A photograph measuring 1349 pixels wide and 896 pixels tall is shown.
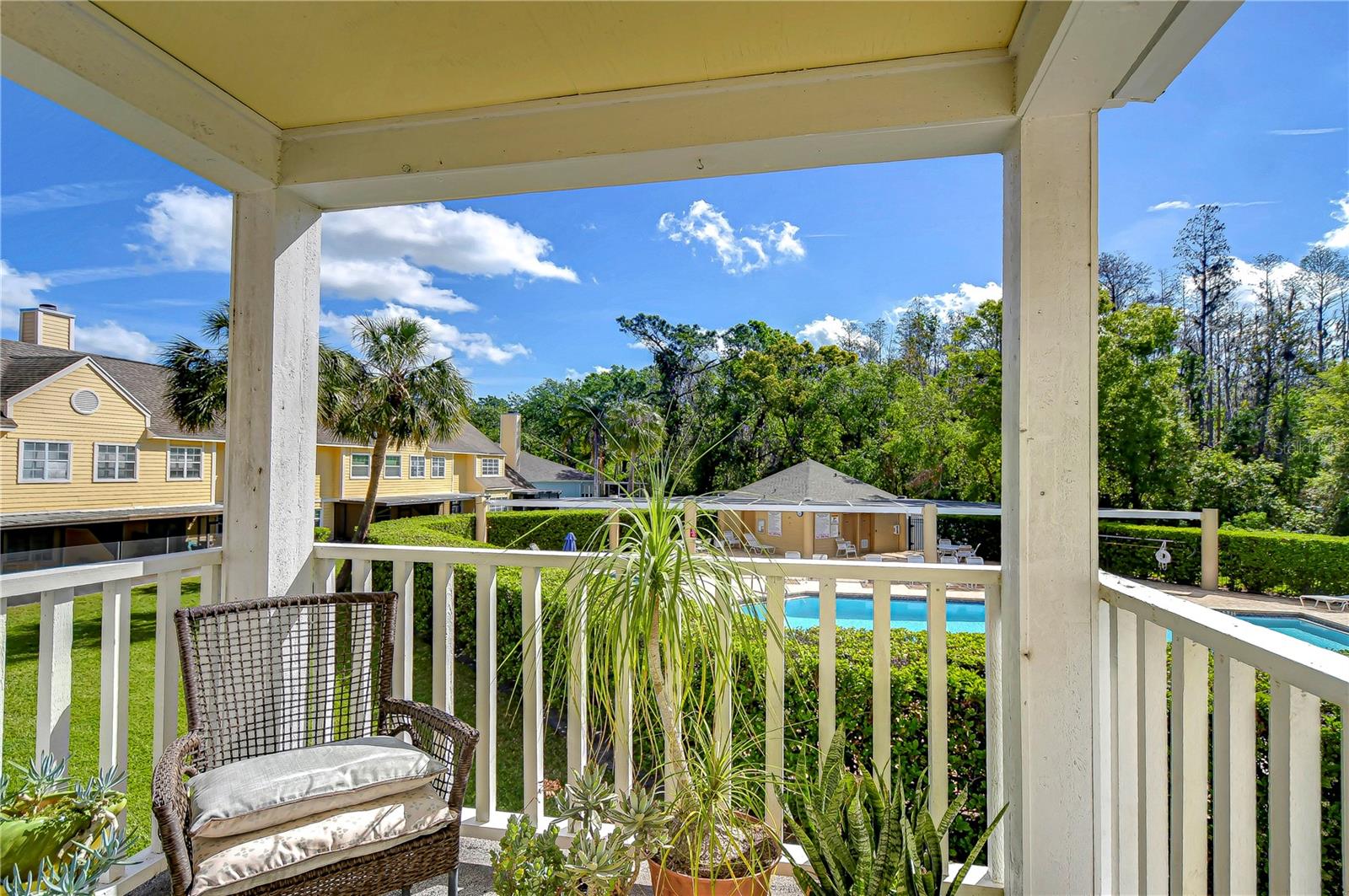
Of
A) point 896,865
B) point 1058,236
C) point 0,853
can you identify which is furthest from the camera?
point 1058,236

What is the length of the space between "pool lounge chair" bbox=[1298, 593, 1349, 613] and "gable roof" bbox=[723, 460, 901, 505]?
5.83 feet

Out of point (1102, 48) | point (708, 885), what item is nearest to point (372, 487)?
point (708, 885)

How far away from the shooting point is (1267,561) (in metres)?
2.57

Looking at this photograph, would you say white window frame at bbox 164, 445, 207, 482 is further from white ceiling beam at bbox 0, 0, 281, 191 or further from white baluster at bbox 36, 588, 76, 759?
white ceiling beam at bbox 0, 0, 281, 191

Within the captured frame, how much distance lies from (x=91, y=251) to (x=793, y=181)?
13.4 meters


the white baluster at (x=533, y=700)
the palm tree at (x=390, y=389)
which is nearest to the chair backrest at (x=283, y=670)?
the white baluster at (x=533, y=700)

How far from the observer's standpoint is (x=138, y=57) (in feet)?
5.33

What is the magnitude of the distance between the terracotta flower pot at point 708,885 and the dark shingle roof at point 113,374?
197cm

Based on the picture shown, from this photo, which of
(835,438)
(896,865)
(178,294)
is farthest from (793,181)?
(896,865)

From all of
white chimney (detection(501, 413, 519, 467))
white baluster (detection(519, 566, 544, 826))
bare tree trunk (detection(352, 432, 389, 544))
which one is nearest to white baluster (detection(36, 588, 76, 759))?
white baluster (detection(519, 566, 544, 826))

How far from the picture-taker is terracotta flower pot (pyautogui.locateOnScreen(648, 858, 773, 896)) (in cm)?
145

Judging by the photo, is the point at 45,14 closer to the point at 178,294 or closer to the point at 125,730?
the point at 178,294

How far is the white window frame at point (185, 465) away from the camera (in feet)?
6.82

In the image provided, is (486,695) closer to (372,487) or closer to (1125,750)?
(1125,750)
